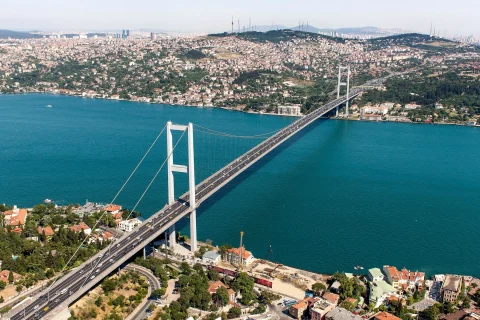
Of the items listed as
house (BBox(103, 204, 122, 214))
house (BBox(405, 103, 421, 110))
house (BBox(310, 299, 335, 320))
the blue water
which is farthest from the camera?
house (BBox(405, 103, 421, 110))

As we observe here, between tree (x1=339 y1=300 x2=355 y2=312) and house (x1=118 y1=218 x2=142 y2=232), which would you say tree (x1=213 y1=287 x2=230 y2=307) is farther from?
house (x1=118 y1=218 x2=142 y2=232)

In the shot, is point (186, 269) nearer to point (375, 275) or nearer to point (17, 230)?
point (375, 275)

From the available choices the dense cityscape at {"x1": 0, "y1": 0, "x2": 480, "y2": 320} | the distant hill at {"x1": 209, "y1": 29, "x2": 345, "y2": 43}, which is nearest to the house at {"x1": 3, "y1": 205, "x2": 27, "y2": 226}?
the dense cityscape at {"x1": 0, "y1": 0, "x2": 480, "y2": 320}

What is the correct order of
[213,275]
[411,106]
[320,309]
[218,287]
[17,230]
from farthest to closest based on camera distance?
[411,106] → [17,230] → [213,275] → [218,287] → [320,309]

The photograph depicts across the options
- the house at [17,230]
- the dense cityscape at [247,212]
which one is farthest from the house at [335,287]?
the house at [17,230]

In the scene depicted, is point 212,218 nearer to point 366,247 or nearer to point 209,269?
point 209,269

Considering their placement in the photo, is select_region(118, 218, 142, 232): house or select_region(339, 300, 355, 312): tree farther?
select_region(118, 218, 142, 232): house

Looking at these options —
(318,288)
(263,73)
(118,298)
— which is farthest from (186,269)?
(263,73)
